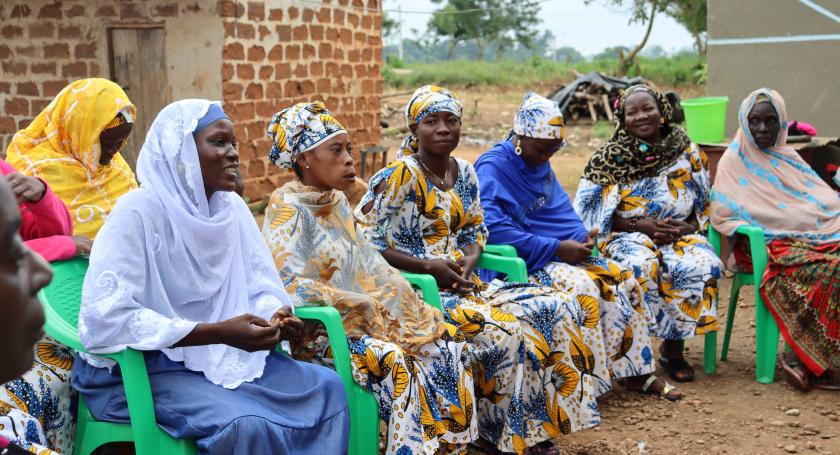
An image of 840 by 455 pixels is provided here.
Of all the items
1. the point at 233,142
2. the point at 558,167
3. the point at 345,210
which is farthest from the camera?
the point at 558,167

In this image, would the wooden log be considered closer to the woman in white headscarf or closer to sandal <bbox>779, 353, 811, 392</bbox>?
sandal <bbox>779, 353, 811, 392</bbox>

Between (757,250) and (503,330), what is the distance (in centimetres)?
201

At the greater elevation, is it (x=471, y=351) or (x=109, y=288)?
(x=109, y=288)

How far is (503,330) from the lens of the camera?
377 cm

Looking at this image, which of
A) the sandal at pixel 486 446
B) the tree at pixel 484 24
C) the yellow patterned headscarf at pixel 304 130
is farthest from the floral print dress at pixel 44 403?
Answer: the tree at pixel 484 24

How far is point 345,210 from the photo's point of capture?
3.67 m

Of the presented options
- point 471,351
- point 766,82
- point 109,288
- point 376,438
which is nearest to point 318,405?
point 376,438

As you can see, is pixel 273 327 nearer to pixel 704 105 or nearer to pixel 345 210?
pixel 345 210

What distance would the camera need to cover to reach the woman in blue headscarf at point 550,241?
4.57m

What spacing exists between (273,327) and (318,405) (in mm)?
302

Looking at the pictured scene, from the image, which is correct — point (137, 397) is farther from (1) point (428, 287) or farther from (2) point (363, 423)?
(1) point (428, 287)

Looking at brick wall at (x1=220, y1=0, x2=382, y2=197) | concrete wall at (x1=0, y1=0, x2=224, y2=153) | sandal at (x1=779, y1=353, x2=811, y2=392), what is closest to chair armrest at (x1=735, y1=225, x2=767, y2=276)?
sandal at (x1=779, y1=353, x2=811, y2=392)

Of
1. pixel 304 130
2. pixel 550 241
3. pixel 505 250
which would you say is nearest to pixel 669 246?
pixel 550 241

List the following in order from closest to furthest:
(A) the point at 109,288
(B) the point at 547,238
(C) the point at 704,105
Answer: (A) the point at 109,288
(B) the point at 547,238
(C) the point at 704,105
